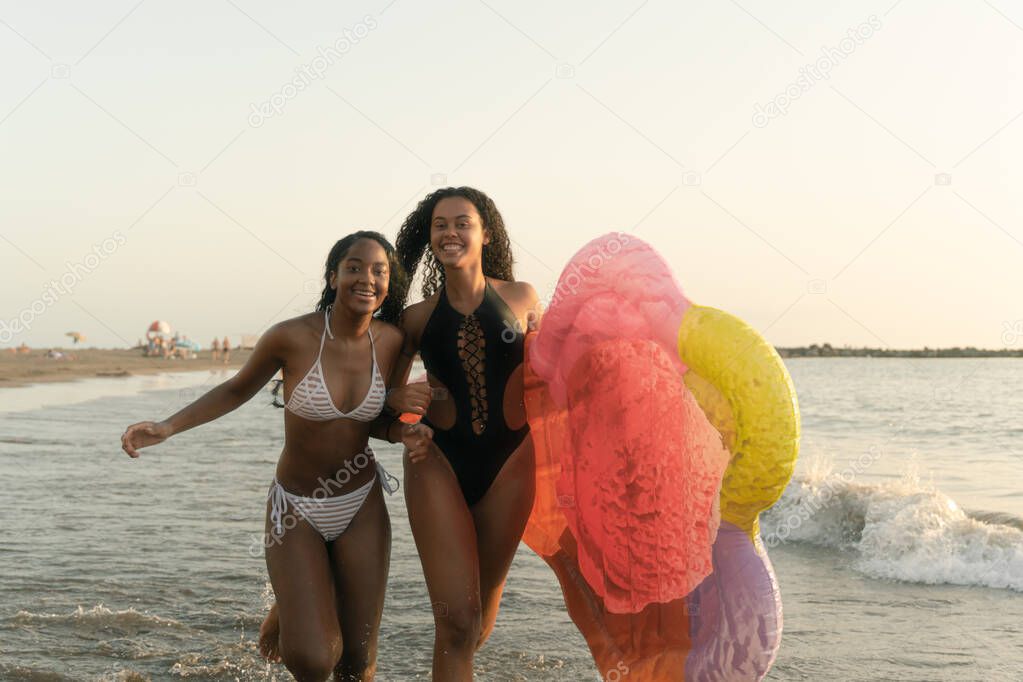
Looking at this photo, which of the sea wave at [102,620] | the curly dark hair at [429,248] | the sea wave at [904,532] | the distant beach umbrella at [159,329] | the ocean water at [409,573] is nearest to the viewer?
the curly dark hair at [429,248]

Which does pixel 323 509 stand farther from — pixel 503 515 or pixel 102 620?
pixel 102 620

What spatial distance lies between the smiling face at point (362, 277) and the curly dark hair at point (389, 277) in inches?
2.0

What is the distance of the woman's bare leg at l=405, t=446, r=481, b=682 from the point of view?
12.9 feet

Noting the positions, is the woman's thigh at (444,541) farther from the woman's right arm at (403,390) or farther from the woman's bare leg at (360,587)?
the woman's bare leg at (360,587)

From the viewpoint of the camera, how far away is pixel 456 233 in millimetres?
4203

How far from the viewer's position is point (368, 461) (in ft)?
14.3

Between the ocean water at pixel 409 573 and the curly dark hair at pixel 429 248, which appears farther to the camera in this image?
the ocean water at pixel 409 573

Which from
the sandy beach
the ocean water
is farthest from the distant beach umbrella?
the ocean water

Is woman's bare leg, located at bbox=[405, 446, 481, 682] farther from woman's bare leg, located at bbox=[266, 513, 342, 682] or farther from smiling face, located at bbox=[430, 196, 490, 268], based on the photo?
smiling face, located at bbox=[430, 196, 490, 268]

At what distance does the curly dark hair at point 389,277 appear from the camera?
13.9 ft

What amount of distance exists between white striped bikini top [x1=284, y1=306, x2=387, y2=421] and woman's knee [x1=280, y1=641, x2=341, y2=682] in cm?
96

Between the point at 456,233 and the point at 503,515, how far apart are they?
1.24m

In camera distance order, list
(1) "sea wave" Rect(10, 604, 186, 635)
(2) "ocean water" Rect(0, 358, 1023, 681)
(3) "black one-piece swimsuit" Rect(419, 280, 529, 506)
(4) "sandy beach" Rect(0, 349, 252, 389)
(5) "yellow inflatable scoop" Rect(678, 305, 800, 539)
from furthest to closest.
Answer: (4) "sandy beach" Rect(0, 349, 252, 389) < (1) "sea wave" Rect(10, 604, 186, 635) < (2) "ocean water" Rect(0, 358, 1023, 681) < (3) "black one-piece swimsuit" Rect(419, 280, 529, 506) < (5) "yellow inflatable scoop" Rect(678, 305, 800, 539)

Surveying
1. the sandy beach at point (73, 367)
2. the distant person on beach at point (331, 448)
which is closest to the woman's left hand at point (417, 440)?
the distant person on beach at point (331, 448)
